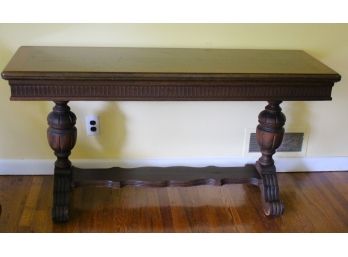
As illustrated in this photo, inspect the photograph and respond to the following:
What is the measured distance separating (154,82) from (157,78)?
2 cm

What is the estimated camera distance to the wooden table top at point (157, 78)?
1727mm

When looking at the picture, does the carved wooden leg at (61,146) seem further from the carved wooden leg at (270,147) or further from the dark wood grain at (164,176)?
the carved wooden leg at (270,147)

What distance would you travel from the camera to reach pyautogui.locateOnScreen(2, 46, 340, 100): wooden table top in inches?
68.0

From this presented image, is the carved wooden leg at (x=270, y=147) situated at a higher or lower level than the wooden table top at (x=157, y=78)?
lower

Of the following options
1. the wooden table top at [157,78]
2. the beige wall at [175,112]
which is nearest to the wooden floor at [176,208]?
the beige wall at [175,112]

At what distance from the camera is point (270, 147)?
7.15 feet

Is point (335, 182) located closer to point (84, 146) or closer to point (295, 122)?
point (295, 122)

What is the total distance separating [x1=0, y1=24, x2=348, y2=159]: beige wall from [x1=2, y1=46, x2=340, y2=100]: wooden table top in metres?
0.20

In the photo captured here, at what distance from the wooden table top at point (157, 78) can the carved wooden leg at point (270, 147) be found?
0.74 ft

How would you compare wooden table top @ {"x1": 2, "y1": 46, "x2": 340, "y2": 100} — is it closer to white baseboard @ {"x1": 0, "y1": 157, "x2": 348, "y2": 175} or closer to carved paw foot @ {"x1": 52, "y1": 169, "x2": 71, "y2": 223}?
carved paw foot @ {"x1": 52, "y1": 169, "x2": 71, "y2": 223}

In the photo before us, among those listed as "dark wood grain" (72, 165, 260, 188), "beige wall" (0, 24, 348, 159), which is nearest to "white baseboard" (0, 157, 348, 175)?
"beige wall" (0, 24, 348, 159)

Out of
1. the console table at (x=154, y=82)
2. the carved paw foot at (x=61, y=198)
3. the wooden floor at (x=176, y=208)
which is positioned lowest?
the wooden floor at (x=176, y=208)
